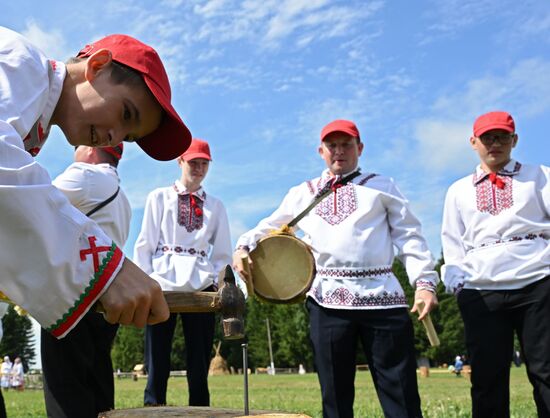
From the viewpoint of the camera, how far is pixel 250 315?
252 ft

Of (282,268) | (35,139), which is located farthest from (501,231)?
(35,139)

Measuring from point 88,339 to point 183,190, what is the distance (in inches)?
94.0

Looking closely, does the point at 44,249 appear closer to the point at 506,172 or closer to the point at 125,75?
the point at 125,75

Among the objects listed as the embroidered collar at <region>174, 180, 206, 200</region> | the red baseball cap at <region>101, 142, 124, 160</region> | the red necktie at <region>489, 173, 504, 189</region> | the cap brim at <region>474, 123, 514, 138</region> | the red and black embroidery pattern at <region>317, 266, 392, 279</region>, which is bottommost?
the red and black embroidery pattern at <region>317, 266, 392, 279</region>

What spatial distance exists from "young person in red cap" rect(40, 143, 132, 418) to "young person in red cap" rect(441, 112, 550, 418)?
251cm

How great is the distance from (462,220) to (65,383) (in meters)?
3.09

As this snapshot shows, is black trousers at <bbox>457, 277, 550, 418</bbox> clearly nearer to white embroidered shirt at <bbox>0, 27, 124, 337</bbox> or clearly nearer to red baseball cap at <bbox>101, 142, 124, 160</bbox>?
red baseball cap at <bbox>101, 142, 124, 160</bbox>

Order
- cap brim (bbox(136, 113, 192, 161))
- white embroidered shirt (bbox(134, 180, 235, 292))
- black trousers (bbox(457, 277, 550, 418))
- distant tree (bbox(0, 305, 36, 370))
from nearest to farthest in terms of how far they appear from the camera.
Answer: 1. cap brim (bbox(136, 113, 192, 161))
2. black trousers (bbox(457, 277, 550, 418))
3. white embroidered shirt (bbox(134, 180, 235, 292))
4. distant tree (bbox(0, 305, 36, 370))

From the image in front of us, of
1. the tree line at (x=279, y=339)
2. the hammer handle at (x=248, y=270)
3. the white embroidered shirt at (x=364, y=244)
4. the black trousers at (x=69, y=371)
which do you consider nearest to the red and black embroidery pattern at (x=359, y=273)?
the white embroidered shirt at (x=364, y=244)

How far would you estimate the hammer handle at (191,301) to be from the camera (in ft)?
7.02

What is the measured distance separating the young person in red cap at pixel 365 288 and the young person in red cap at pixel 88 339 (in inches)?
38.6

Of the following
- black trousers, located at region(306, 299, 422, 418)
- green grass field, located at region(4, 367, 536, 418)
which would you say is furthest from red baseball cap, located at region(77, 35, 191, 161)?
black trousers, located at region(306, 299, 422, 418)

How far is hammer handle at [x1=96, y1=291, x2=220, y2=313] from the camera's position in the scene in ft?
7.02

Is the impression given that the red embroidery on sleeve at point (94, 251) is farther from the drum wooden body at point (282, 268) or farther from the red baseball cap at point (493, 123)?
the red baseball cap at point (493, 123)
